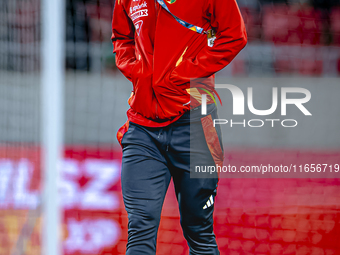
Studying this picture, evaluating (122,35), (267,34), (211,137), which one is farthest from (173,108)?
(267,34)

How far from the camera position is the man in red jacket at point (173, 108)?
4.58 feet

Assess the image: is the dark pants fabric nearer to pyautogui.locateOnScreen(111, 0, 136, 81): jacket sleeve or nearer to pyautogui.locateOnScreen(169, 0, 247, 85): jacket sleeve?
pyautogui.locateOnScreen(169, 0, 247, 85): jacket sleeve

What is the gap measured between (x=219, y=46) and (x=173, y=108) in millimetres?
283

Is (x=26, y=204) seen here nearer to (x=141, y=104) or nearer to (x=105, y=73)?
(x=141, y=104)

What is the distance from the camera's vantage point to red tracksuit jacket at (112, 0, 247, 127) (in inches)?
54.9

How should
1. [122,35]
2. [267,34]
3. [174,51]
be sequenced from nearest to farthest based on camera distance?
1. [174,51]
2. [122,35]
3. [267,34]

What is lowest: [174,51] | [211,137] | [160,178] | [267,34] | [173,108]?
[160,178]

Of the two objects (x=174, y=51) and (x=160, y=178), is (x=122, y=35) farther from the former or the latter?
(x=160, y=178)

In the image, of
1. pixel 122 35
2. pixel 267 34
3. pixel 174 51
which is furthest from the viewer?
pixel 267 34

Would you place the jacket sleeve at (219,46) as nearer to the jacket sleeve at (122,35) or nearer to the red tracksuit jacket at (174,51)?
the red tracksuit jacket at (174,51)

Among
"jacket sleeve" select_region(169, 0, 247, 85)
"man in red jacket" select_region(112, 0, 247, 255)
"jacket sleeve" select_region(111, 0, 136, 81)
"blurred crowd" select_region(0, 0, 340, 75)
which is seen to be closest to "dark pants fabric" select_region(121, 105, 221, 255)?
"man in red jacket" select_region(112, 0, 247, 255)

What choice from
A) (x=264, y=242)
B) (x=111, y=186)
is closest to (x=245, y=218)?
(x=264, y=242)

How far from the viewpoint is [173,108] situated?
1411 millimetres

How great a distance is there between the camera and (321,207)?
9.75 ft
